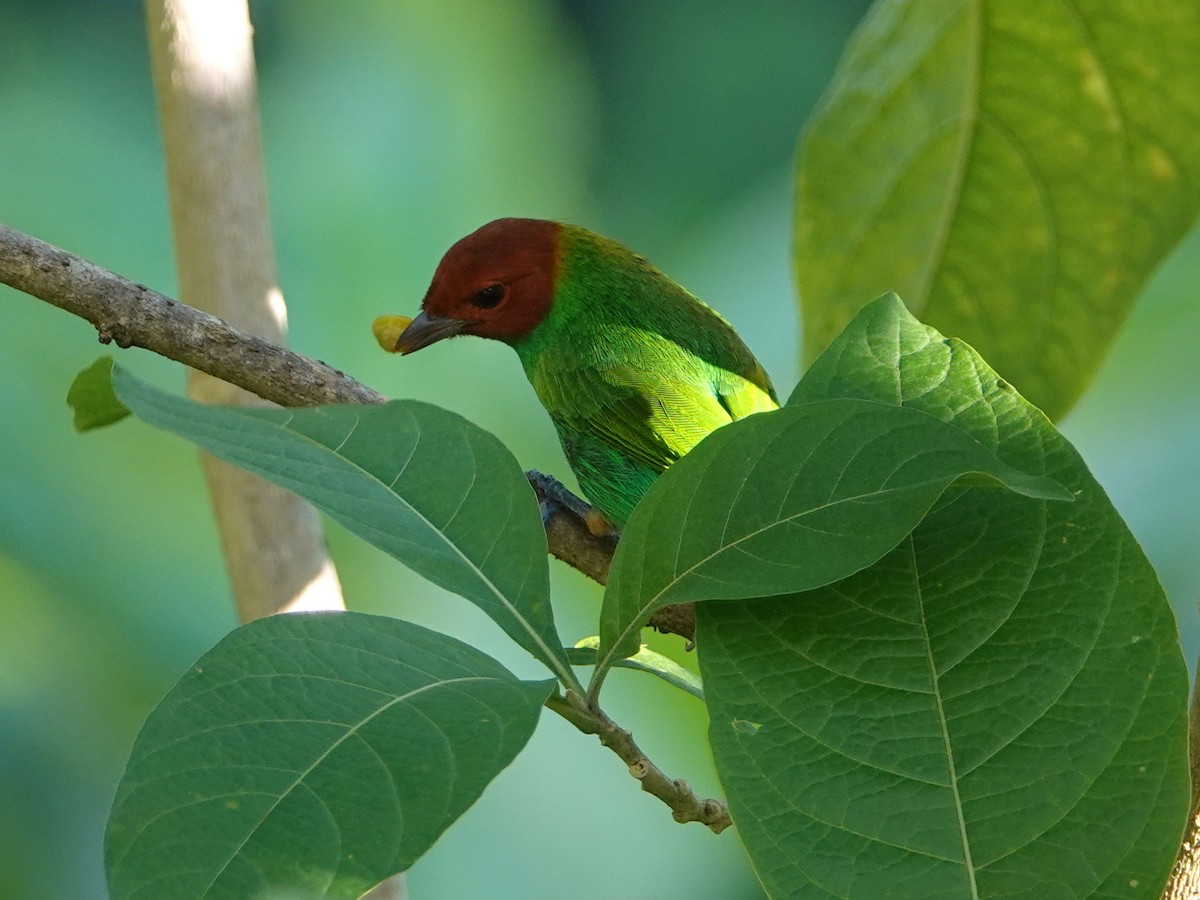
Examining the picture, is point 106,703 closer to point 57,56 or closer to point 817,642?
point 57,56

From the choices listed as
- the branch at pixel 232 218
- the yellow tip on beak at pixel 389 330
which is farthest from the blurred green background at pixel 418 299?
the branch at pixel 232 218

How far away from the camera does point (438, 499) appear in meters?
0.58

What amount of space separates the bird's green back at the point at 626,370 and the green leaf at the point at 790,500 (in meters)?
0.80

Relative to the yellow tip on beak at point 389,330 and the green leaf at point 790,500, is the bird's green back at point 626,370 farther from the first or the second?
the green leaf at point 790,500

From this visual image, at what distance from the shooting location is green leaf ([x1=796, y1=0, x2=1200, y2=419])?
0.70 metres

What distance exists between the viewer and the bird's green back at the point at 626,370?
55.2 inches

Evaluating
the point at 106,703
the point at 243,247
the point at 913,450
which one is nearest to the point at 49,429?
the point at 106,703

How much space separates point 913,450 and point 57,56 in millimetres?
2084

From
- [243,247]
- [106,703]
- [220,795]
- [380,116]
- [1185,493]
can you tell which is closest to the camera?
[220,795]

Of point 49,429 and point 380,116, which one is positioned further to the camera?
point 380,116

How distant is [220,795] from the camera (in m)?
0.45

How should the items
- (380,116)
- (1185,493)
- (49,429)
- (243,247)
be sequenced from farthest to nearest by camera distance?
1. (380,116)
2. (49,429)
3. (1185,493)
4. (243,247)

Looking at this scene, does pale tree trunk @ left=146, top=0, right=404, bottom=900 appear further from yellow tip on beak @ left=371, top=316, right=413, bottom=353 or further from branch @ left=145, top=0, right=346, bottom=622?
yellow tip on beak @ left=371, top=316, right=413, bottom=353

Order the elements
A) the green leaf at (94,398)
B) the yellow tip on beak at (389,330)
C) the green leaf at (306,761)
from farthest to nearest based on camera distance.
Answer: the yellow tip on beak at (389,330) < the green leaf at (94,398) < the green leaf at (306,761)
